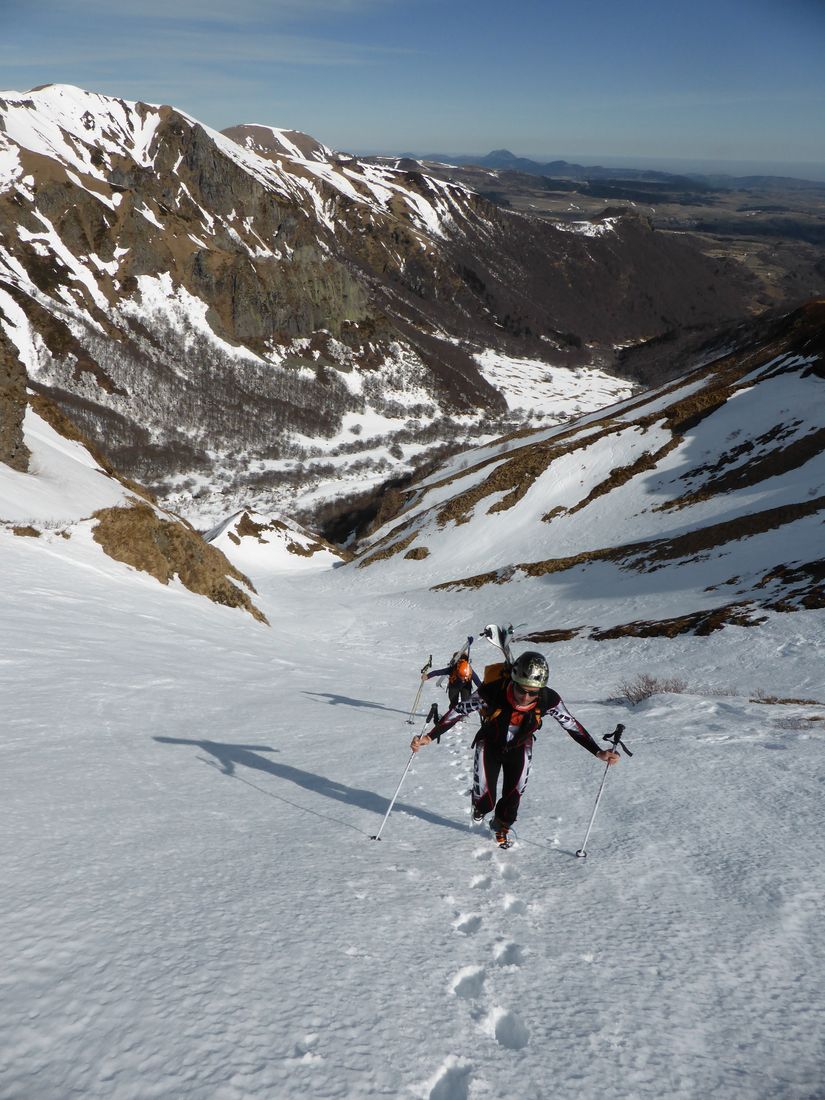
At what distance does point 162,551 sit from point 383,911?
2609 cm

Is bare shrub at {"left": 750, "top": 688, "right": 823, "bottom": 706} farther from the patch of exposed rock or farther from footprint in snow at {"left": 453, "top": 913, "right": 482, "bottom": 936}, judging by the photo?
the patch of exposed rock

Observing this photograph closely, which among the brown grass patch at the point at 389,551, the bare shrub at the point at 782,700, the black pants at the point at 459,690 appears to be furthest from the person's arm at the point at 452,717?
the brown grass patch at the point at 389,551

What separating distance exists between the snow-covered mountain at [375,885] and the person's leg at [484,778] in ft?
1.04

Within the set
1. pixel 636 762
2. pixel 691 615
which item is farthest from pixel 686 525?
pixel 636 762

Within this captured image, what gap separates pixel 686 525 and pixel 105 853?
128ft

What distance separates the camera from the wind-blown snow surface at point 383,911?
13.4 feet

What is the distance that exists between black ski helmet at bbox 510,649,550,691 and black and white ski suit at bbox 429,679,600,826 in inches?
12.2

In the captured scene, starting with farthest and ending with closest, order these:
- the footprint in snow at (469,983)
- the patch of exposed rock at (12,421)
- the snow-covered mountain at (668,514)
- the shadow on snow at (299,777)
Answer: the patch of exposed rock at (12,421) < the snow-covered mountain at (668,514) < the shadow on snow at (299,777) < the footprint in snow at (469,983)

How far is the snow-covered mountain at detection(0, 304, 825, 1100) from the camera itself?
4.13 m

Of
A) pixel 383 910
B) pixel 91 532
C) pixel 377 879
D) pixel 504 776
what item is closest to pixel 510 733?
pixel 504 776

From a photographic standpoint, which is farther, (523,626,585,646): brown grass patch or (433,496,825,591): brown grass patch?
(433,496,825,591): brown grass patch

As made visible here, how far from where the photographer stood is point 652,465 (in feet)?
168

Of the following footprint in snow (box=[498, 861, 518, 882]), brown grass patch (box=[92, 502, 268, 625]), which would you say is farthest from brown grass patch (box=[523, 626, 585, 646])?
footprint in snow (box=[498, 861, 518, 882])

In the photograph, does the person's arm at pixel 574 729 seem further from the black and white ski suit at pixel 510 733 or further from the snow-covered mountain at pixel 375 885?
the snow-covered mountain at pixel 375 885
